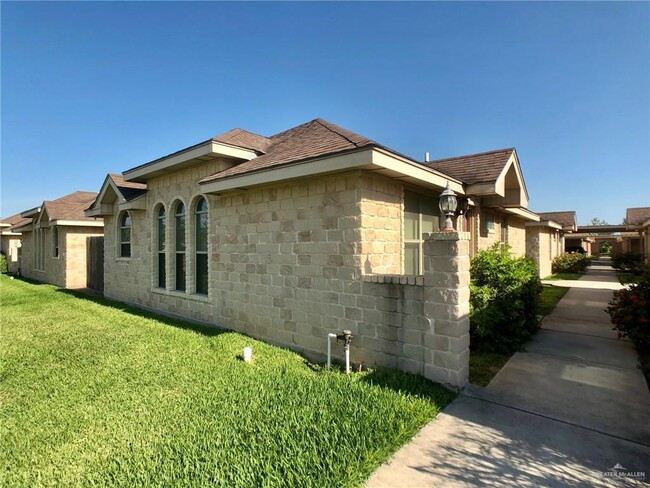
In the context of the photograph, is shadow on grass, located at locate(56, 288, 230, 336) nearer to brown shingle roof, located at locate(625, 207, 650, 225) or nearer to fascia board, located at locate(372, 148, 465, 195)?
fascia board, located at locate(372, 148, 465, 195)

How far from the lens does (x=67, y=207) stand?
1752 centimetres

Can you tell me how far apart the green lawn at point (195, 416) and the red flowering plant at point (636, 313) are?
4.23 metres

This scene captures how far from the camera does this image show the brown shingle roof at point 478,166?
7.44 metres

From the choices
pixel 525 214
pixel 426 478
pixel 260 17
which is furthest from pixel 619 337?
pixel 260 17

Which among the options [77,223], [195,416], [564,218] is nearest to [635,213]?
[564,218]

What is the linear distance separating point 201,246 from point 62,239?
1248 centimetres

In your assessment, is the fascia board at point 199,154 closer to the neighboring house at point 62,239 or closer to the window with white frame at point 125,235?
the window with white frame at point 125,235

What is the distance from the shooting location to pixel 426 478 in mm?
2715

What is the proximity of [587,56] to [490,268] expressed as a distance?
241 inches

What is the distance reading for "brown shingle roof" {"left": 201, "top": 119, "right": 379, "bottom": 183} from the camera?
582 centimetres

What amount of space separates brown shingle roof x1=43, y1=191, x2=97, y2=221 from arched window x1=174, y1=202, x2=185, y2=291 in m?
10.4

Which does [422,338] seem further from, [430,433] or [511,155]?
[511,155]

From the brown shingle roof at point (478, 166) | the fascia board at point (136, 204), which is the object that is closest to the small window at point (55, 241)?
the fascia board at point (136, 204)

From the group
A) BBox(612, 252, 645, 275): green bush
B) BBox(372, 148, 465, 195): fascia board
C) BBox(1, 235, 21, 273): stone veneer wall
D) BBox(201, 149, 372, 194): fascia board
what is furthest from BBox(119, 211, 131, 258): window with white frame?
BBox(612, 252, 645, 275): green bush
